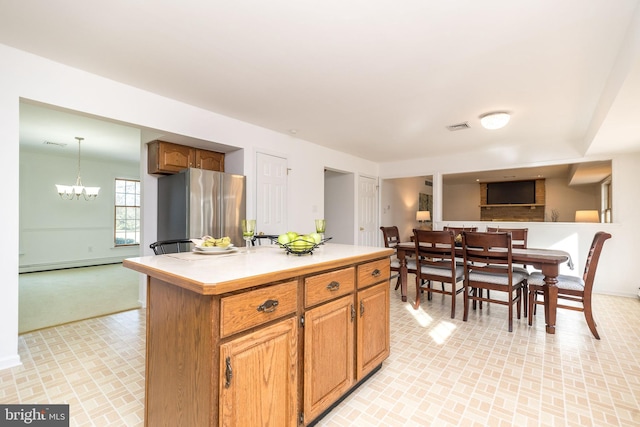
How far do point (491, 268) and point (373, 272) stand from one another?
1.84 meters

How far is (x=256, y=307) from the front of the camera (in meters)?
1.20

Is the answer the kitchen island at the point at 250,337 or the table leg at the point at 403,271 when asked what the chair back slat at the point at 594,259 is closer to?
the table leg at the point at 403,271

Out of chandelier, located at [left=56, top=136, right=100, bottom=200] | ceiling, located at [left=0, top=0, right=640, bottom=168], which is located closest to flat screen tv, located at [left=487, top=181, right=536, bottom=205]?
ceiling, located at [left=0, top=0, right=640, bottom=168]

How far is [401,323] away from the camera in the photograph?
10.1 ft

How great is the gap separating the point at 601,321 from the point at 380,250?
9.82ft

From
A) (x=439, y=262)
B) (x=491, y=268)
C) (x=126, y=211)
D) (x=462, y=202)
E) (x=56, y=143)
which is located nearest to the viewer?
(x=491, y=268)

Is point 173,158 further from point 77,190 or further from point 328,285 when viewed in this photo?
point 77,190

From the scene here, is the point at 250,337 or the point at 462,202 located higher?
the point at 462,202

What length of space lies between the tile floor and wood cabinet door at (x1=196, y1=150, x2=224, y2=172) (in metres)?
1.99

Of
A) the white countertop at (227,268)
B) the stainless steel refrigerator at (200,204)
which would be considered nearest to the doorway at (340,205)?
the stainless steel refrigerator at (200,204)

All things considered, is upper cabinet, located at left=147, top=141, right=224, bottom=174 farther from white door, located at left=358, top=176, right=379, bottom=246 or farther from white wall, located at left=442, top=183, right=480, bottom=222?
white wall, located at left=442, top=183, right=480, bottom=222

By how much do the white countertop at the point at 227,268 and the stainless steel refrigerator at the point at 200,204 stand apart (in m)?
1.67

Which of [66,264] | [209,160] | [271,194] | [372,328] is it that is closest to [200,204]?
[209,160]

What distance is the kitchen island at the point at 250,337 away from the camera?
109cm
